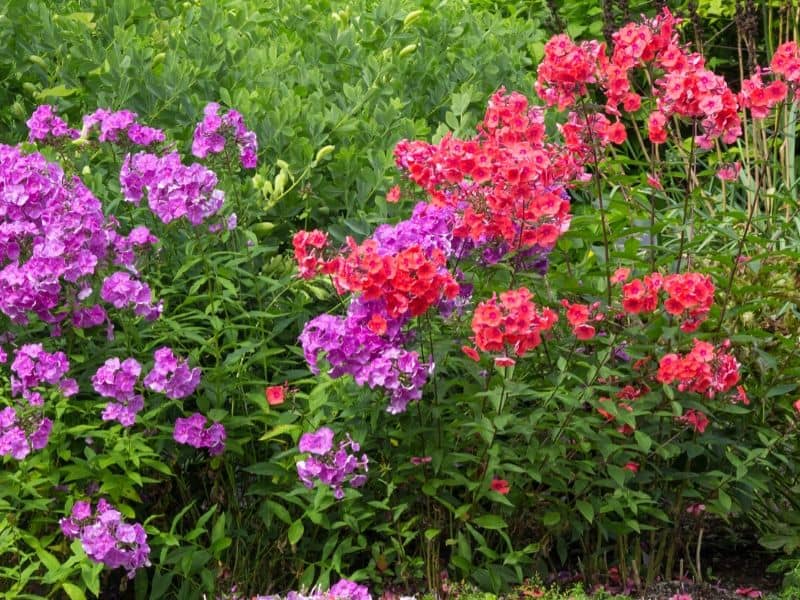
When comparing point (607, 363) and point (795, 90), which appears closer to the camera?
point (795, 90)

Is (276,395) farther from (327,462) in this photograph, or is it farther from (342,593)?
(342,593)

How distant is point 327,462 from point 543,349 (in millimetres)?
851

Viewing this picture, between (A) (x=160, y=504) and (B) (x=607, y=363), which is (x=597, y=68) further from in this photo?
(A) (x=160, y=504)

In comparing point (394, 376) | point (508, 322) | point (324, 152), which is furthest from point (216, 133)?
point (508, 322)

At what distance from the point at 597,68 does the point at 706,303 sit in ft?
2.70

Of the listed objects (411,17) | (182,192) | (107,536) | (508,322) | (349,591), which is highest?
(182,192)

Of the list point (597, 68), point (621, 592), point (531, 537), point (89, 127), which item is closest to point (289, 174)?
point (89, 127)

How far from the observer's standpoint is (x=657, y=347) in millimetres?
4168

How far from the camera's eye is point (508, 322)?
354 centimetres

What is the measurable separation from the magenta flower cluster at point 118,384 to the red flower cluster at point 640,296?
4.83 ft

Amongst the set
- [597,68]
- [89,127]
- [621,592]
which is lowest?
[621,592]

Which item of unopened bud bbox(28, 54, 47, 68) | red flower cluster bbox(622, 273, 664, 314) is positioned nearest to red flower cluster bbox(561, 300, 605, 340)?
red flower cluster bbox(622, 273, 664, 314)

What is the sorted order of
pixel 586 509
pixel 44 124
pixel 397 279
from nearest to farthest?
pixel 397 279 → pixel 586 509 → pixel 44 124

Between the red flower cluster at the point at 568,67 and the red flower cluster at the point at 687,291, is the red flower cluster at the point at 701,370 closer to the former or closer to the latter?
the red flower cluster at the point at 687,291
